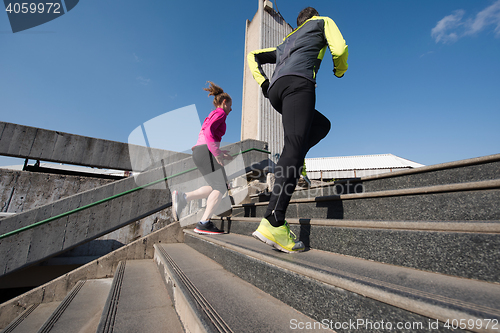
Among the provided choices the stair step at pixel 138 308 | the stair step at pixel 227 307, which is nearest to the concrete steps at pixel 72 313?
the stair step at pixel 138 308

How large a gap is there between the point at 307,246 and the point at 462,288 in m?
0.95

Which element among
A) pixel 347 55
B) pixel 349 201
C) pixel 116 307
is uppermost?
pixel 347 55

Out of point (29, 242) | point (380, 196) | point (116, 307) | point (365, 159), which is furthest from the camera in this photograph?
point (365, 159)

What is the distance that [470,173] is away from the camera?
1.59 meters

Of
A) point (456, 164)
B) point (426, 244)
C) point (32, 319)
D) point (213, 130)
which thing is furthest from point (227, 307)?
point (32, 319)

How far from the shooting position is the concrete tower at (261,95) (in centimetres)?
727

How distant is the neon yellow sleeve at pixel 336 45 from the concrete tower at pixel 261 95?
4928mm

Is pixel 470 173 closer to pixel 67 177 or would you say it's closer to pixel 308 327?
pixel 308 327

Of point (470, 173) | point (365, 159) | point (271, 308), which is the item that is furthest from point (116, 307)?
point (365, 159)

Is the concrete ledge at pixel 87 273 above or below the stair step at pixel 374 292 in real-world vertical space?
below

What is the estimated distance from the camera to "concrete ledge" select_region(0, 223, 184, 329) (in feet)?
8.12

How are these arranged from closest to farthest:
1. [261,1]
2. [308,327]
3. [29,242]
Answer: [308,327], [29,242], [261,1]

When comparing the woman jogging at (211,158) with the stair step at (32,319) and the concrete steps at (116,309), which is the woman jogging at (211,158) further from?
the stair step at (32,319)

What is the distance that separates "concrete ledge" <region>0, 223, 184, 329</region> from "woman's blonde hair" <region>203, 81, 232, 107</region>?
2.02 meters
